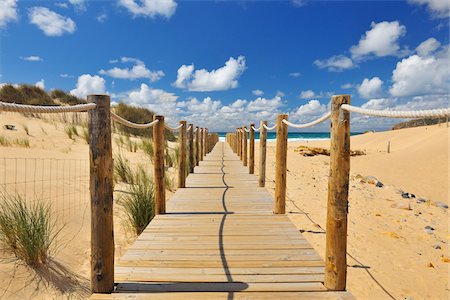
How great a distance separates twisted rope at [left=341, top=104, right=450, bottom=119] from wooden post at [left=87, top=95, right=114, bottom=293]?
1755mm

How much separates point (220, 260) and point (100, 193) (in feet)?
4.12

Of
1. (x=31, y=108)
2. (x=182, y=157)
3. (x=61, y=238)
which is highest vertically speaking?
(x=31, y=108)

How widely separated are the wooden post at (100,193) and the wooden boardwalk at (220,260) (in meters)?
0.15

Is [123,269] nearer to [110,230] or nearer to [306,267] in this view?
[110,230]

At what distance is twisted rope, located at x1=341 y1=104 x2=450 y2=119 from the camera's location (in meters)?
1.51

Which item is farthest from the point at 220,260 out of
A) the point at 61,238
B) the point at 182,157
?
the point at 182,157

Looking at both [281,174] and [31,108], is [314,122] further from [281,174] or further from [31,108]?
[31,108]

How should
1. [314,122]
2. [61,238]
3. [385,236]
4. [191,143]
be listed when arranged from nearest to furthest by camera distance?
[314,122] < [61,238] < [385,236] < [191,143]

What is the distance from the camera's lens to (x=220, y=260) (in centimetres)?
267

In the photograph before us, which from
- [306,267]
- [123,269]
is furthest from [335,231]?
[123,269]

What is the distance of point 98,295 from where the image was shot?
2.08m

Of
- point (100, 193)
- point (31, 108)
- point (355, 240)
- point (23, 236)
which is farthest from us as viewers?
point (355, 240)

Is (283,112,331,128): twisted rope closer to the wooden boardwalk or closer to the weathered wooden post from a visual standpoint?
the wooden boardwalk

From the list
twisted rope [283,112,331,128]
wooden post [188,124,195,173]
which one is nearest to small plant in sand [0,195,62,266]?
twisted rope [283,112,331,128]
